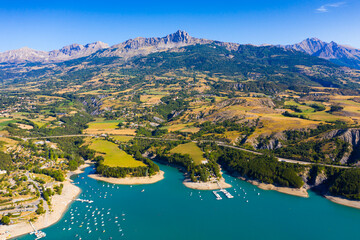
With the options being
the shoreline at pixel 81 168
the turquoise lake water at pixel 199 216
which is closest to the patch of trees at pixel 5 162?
the shoreline at pixel 81 168

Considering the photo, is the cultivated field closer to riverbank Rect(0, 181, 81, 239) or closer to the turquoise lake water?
the turquoise lake water

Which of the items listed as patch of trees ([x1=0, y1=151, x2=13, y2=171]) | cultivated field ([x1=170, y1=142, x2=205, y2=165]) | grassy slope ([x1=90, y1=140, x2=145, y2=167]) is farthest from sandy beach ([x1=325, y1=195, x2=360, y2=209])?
patch of trees ([x1=0, y1=151, x2=13, y2=171])

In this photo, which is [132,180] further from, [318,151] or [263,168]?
[318,151]

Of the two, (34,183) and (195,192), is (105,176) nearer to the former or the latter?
(34,183)

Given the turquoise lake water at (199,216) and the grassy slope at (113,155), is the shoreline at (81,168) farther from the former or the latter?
the turquoise lake water at (199,216)

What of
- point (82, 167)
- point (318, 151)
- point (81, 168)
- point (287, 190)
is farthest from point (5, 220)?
point (318, 151)

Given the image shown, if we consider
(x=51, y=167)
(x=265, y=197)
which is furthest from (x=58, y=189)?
(x=265, y=197)
